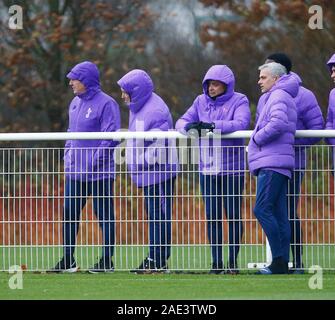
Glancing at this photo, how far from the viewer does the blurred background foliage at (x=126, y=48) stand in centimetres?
2772

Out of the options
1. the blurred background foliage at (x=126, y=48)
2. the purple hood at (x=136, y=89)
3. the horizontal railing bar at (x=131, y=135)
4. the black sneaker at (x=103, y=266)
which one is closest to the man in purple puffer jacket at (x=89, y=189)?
the black sneaker at (x=103, y=266)

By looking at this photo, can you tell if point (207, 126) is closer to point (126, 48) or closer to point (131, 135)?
point (131, 135)

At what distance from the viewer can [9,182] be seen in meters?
15.0

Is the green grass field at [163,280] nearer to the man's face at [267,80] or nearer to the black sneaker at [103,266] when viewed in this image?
the black sneaker at [103,266]

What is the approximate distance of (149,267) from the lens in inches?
586

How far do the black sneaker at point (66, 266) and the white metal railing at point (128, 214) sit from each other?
9cm

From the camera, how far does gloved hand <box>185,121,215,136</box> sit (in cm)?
1462

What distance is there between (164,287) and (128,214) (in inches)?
59.7

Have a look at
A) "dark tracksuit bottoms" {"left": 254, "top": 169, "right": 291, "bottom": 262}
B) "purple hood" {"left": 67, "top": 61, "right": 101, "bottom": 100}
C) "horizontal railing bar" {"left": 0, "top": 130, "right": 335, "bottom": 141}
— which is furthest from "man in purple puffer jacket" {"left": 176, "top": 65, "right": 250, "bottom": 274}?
"purple hood" {"left": 67, "top": 61, "right": 101, "bottom": 100}

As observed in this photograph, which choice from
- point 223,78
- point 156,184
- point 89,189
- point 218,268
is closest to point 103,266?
point 89,189

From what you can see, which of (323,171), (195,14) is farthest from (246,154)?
(195,14)

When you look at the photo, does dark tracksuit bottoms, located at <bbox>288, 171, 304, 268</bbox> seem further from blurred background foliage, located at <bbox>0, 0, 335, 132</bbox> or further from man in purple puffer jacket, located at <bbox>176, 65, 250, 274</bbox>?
blurred background foliage, located at <bbox>0, 0, 335, 132</bbox>

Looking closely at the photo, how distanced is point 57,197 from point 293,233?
2.25 m
